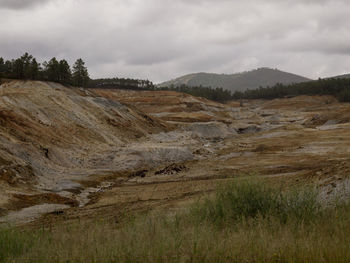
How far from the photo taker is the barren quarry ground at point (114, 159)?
59.7 ft

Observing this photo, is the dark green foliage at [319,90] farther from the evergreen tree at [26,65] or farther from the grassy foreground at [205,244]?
the grassy foreground at [205,244]

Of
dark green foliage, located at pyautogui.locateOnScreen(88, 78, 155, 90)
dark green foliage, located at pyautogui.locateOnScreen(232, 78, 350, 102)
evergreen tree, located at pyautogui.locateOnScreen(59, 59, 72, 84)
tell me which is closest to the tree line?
evergreen tree, located at pyautogui.locateOnScreen(59, 59, 72, 84)

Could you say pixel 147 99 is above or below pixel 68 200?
above

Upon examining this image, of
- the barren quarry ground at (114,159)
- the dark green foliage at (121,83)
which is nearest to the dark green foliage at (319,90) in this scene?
the dark green foliage at (121,83)

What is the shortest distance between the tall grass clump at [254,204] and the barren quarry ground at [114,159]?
988 millimetres

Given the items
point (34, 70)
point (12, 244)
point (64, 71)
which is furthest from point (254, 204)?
point (64, 71)

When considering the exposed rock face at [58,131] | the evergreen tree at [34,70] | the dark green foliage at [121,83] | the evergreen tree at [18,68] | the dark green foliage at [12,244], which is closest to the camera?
the dark green foliage at [12,244]

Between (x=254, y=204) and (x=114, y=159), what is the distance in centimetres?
2717

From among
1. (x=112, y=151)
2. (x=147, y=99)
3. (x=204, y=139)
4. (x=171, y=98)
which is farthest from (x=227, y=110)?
(x=112, y=151)

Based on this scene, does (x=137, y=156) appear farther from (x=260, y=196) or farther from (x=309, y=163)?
(x=260, y=196)

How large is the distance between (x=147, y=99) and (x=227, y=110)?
23.8 metres

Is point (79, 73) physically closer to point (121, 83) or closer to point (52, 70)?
point (52, 70)

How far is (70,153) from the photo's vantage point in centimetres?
3503

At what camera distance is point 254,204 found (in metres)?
9.85
